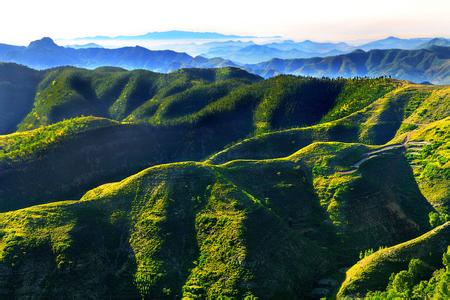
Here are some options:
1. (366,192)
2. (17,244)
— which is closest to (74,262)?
(17,244)

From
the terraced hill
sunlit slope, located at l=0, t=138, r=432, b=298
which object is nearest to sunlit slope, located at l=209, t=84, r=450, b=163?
the terraced hill

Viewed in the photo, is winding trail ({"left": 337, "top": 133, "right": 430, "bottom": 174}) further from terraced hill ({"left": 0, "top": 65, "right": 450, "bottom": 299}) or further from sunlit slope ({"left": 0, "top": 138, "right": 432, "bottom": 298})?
sunlit slope ({"left": 0, "top": 138, "right": 432, "bottom": 298})

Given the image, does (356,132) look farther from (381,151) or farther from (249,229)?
(249,229)

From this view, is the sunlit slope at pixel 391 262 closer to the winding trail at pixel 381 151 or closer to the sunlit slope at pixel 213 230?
the sunlit slope at pixel 213 230

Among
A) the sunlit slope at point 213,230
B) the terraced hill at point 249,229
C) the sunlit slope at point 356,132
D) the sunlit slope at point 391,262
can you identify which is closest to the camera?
the sunlit slope at point 391,262

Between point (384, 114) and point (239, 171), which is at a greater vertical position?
point (384, 114)

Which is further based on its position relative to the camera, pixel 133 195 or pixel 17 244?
pixel 133 195

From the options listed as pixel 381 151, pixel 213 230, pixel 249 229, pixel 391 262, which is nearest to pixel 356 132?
pixel 381 151

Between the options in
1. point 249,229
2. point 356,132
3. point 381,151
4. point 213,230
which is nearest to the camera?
point 249,229

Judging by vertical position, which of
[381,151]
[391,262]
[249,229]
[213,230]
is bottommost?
[213,230]

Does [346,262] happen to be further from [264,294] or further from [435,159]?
[435,159]

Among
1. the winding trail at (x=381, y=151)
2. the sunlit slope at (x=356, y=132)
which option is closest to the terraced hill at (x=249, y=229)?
the winding trail at (x=381, y=151)
